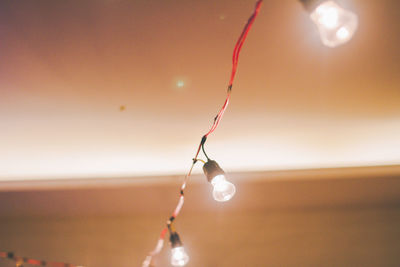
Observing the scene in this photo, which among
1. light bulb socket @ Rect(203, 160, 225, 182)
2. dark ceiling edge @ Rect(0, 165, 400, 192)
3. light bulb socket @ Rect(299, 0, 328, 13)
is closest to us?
light bulb socket @ Rect(299, 0, 328, 13)

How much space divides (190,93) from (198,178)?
20.1 inches

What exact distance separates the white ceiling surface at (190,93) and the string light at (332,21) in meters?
0.22

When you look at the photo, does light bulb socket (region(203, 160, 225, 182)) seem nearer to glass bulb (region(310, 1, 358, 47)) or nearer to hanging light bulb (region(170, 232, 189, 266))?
hanging light bulb (region(170, 232, 189, 266))

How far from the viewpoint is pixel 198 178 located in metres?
1.41

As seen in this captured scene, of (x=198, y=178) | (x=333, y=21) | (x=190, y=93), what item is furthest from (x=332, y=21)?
(x=198, y=178)

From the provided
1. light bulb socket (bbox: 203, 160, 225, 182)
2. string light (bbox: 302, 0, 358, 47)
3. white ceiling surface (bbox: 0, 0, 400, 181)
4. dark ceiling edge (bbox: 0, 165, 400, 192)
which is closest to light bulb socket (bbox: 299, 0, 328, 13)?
string light (bbox: 302, 0, 358, 47)

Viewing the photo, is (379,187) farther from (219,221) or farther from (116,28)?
(116,28)

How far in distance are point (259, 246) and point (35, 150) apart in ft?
4.35

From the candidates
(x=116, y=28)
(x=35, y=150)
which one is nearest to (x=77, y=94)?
(x=116, y=28)

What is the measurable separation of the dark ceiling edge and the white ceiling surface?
0.10 meters

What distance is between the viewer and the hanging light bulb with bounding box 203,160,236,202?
30.6 inches

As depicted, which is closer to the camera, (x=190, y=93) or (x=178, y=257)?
(x=178, y=257)

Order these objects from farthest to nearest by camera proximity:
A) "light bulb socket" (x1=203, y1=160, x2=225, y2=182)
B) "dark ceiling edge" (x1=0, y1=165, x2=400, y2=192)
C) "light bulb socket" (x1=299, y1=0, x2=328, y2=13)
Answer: "dark ceiling edge" (x1=0, y1=165, x2=400, y2=192), "light bulb socket" (x1=203, y1=160, x2=225, y2=182), "light bulb socket" (x1=299, y1=0, x2=328, y2=13)

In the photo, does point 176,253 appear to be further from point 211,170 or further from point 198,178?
point 198,178
